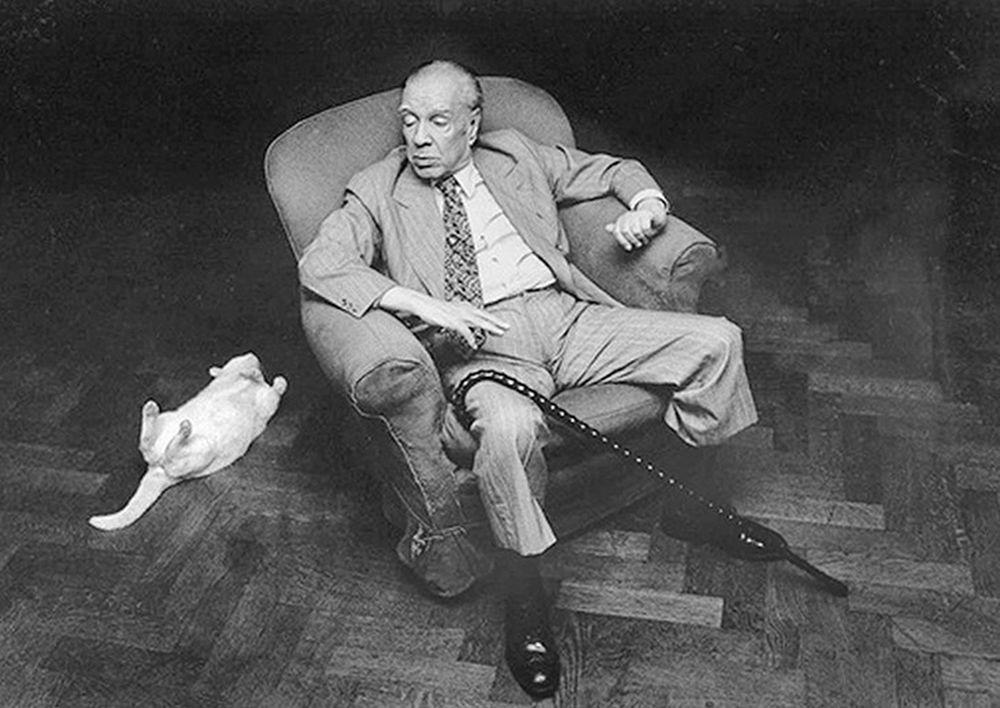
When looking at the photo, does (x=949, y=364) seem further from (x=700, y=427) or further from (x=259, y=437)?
(x=259, y=437)

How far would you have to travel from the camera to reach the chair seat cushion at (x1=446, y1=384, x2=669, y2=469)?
2725 millimetres

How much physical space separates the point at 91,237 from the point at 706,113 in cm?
218

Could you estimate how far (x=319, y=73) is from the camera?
14.3ft

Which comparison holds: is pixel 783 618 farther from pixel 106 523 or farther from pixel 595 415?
pixel 106 523

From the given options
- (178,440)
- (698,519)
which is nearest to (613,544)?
(698,519)

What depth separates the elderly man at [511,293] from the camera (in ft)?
8.72

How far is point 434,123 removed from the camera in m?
2.94

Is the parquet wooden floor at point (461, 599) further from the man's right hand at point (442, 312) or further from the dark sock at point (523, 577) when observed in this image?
the man's right hand at point (442, 312)

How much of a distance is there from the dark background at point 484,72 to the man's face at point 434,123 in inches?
42.0

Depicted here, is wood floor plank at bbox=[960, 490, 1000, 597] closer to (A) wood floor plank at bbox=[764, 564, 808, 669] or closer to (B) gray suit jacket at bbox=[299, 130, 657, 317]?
(A) wood floor plank at bbox=[764, 564, 808, 669]

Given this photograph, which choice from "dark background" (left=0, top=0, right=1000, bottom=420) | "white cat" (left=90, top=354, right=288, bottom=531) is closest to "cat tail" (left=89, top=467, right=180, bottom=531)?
"white cat" (left=90, top=354, right=288, bottom=531)

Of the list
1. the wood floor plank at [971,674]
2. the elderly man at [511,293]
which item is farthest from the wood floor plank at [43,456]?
the wood floor plank at [971,674]

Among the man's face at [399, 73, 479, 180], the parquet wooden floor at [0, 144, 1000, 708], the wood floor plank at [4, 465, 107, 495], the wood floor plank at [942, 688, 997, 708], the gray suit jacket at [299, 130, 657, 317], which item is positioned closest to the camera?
the wood floor plank at [942, 688, 997, 708]

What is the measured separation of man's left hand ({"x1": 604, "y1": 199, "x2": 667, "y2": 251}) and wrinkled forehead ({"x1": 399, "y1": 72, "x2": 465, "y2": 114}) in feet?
1.51
